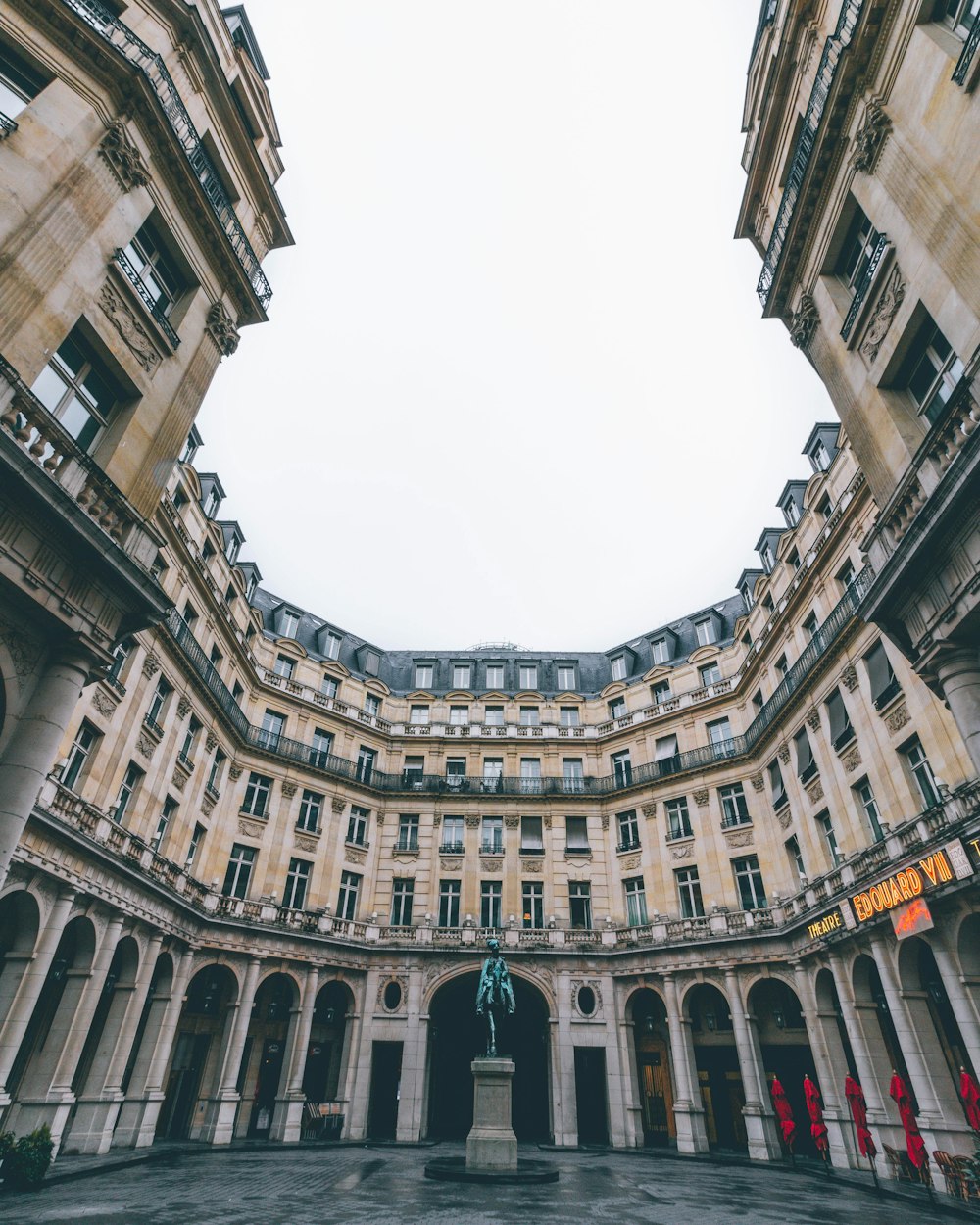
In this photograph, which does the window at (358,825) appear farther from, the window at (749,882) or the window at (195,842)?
the window at (749,882)

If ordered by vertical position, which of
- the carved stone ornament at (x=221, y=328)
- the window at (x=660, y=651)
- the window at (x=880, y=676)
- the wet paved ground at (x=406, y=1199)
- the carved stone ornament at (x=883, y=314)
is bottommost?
the wet paved ground at (x=406, y=1199)

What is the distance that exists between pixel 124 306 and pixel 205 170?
6922 mm

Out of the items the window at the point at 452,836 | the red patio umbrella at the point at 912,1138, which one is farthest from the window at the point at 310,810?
the red patio umbrella at the point at 912,1138

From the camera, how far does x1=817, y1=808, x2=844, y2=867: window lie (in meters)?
26.1

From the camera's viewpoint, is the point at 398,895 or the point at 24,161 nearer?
the point at 24,161

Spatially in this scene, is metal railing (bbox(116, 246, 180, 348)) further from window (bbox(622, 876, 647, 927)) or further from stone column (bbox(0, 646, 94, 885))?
window (bbox(622, 876, 647, 927))

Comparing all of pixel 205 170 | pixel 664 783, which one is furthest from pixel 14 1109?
pixel 664 783

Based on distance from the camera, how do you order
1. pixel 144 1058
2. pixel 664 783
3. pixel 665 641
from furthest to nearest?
pixel 665 641
pixel 664 783
pixel 144 1058

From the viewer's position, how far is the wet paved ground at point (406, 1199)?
13.3 m

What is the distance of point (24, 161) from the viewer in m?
12.9

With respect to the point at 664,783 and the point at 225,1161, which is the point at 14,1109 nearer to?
the point at 225,1161

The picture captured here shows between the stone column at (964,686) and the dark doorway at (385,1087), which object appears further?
the dark doorway at (385,1087)

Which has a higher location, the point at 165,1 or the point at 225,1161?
the point at 165,1

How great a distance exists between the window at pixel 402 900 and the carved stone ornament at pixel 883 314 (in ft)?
105
